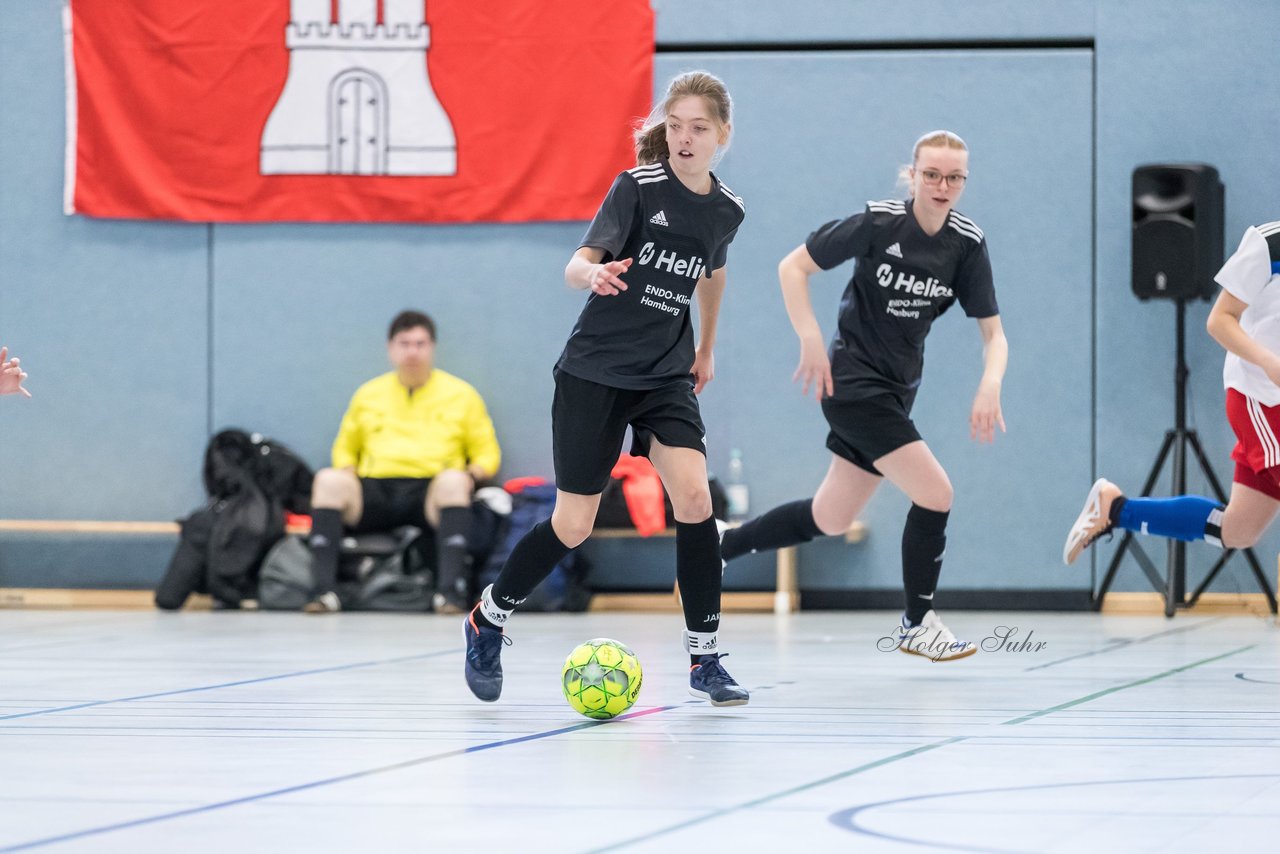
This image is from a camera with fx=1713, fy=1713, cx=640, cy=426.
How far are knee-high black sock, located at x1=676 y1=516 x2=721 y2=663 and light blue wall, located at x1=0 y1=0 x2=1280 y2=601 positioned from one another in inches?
202

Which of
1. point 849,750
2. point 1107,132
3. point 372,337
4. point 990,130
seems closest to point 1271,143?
point 1107,132

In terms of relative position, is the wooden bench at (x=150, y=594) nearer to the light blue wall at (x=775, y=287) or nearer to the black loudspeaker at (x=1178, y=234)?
the light blue wall at (x=775, y=287)

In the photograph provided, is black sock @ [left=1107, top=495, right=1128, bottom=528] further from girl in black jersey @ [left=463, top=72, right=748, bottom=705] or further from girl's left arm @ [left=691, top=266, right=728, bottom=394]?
girl in black jersey @ [left=463, top=72, right=748, bottom=705]

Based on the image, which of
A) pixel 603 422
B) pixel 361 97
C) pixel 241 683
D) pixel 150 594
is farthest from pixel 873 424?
pixel 150 594

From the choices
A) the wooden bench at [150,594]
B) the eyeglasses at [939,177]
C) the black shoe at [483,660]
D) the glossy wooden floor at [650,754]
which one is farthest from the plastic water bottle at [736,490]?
the black shoe at [483,660]

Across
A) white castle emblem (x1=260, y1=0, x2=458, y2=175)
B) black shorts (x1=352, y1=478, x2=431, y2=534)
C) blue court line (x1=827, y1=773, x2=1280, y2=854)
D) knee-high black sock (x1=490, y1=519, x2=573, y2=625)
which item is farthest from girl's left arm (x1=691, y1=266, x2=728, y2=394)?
white castle emblem (x1=260, y1=0, x2=458, y2=175)

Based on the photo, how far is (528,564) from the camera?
452cm

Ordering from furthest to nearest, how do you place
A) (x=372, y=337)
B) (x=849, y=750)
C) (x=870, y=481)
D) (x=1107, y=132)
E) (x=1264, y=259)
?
(x=372, y=337) < (x=1107, y=132) < (x=870, y=481) < (x=1264, y=259) < (x=849, y=750)

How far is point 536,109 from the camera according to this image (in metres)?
9.77

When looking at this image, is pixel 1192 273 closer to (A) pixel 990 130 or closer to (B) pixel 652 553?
(A) pixel 990 130

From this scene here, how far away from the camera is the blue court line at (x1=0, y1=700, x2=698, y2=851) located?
2.71 m

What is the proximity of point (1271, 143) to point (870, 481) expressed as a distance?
451 centimetres

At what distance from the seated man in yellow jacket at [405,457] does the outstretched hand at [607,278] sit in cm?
515

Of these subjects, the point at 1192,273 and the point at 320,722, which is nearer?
the point at 320,722
